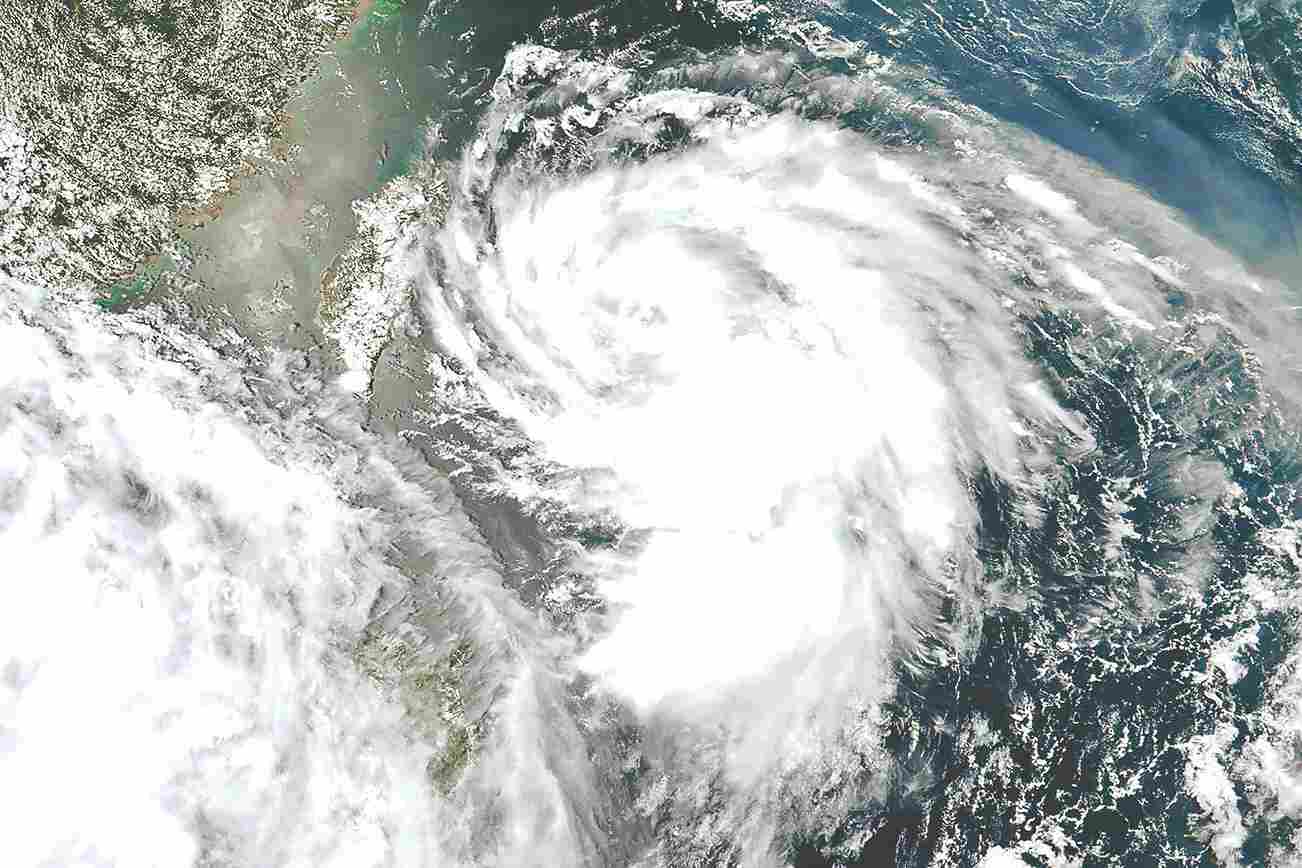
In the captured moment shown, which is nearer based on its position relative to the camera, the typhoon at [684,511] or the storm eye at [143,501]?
the typhoon at [684,511]

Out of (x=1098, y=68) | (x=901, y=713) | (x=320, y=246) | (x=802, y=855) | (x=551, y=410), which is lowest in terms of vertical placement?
(x=802, y=855)

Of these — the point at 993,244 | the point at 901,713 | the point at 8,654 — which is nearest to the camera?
the point at 8,654

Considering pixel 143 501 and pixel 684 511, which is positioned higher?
pixel 684 511

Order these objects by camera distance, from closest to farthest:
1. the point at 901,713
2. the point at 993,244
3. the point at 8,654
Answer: the point at 8,654
the point at 901,713
the point at 993,244

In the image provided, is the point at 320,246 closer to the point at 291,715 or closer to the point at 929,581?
the point at 291,715

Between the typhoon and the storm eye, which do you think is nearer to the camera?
the typhoon

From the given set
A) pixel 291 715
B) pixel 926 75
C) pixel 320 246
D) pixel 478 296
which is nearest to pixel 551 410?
pixel 478 296

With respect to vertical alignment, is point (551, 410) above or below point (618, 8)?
below

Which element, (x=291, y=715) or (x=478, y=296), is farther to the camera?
(x=478, y=296)
